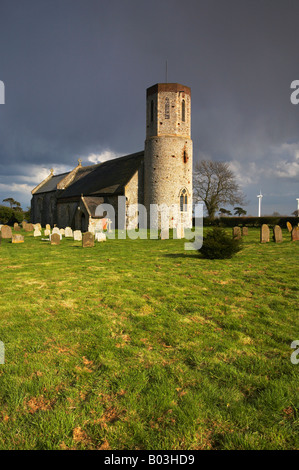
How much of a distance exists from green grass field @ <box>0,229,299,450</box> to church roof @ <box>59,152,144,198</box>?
21791 mm

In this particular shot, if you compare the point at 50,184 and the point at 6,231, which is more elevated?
the point at 50,184

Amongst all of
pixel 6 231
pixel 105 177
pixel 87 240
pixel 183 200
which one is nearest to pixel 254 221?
pixel 183 200

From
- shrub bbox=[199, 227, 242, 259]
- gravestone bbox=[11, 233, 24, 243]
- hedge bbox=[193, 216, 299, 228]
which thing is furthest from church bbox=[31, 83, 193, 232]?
shrub bbox=[199, 227, 242, 259]

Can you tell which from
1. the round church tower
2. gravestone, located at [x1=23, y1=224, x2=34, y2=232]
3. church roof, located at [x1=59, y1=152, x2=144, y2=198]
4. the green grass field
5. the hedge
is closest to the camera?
the green grass field

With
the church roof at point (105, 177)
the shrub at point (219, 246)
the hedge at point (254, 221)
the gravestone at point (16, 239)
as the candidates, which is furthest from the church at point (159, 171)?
the shrub at point (219, 246)

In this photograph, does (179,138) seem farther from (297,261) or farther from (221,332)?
(221,332)

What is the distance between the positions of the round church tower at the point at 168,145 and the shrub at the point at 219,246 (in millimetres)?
15393

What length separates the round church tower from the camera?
2511cm

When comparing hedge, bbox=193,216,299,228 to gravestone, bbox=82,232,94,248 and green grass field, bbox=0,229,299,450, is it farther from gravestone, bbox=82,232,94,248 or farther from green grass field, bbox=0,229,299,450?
green grass field, bbox=0,229,299,450

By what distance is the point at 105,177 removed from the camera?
30703 mm

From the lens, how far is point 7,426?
223cm

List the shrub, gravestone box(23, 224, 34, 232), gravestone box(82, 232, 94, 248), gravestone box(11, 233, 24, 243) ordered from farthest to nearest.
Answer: gravestone box(23, 224, 34, 232) < gravestone box(11, 233, 24, 243) < gravestone box(82, 232, 94, 248) < the shrub

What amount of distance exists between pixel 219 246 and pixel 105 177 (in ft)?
76.4

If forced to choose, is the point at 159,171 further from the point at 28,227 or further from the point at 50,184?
the point at 50,184
